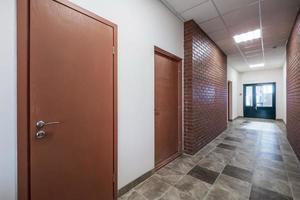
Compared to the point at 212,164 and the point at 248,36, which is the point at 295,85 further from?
the point at 212,164

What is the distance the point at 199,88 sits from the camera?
11.3ft

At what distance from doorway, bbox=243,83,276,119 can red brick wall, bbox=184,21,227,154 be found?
5.90 metres

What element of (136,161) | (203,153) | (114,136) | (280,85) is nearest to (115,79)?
(114,136)

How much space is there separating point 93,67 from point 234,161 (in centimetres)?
305

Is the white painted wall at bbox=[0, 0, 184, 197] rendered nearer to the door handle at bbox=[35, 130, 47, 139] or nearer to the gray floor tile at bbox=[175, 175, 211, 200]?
the door handle at bbox=[35, 130, 47, 139]

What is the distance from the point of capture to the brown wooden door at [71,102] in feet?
3.88

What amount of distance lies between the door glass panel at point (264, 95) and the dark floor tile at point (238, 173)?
8.06m

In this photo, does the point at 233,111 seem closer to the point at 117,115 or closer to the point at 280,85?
the point at 280,85

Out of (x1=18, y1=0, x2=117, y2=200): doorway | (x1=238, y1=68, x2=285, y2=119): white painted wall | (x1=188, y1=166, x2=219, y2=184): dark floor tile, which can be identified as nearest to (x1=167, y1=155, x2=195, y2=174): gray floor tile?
(x1=188, y1=166, x2=219, y2=184): dark floor tile

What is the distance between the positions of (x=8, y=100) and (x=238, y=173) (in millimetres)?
3086

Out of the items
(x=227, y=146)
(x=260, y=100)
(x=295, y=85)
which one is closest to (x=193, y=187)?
(x=227, y=146)

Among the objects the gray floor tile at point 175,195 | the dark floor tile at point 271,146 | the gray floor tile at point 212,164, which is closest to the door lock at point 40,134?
the gray floor tile at point 175,195

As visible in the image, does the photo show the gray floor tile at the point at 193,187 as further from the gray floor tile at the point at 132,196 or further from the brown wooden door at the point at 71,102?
the brown wooden door at the point at 71,102

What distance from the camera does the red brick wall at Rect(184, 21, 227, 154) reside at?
315 cm
